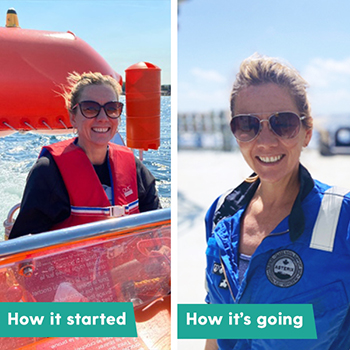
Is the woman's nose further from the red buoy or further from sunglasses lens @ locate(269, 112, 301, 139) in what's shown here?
the red buoy

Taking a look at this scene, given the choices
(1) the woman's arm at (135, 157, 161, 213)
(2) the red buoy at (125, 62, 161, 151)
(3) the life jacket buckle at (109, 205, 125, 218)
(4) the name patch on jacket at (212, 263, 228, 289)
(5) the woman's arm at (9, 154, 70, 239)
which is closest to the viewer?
(4) the name patch on jacket at (212, 263, 228, 289)

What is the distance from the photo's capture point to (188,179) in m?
1.20

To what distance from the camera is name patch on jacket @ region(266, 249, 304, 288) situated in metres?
0.94

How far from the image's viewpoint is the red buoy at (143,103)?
8.68ft

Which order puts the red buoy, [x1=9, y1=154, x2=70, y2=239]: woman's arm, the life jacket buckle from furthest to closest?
the red buoy, the life jacket buckle, [x1=9, y1=154, x2=70, y2=239]: woman's arm

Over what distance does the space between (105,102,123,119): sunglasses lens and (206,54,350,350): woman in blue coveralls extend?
761 mm

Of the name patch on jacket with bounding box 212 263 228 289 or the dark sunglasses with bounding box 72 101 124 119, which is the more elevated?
the dark sunglasses with bounding box 72 101 124 119

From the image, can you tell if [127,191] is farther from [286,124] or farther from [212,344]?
[286,124]

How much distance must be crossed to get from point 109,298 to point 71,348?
16 centimetres

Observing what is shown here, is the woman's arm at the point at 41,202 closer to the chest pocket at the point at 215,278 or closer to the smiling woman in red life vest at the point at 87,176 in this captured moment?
the smiling woman in red life vest at the point at 87,176

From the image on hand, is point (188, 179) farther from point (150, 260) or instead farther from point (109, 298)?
point (109, 298)

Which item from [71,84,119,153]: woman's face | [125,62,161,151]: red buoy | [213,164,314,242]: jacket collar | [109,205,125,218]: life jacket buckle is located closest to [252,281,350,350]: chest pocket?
[213,164,314,242]: jacket collar

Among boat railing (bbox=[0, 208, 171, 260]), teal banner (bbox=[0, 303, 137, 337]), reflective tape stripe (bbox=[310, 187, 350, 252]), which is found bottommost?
teal banner (bbox=[0, 303, 137, 337])

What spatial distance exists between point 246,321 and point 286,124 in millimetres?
512
